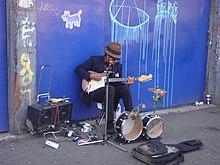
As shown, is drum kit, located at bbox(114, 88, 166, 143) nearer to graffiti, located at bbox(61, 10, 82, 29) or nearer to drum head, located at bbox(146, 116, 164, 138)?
drum head, located at bbox(146, 116, 164, 138)

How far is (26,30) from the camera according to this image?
197 inches

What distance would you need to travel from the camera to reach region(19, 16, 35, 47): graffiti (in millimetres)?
4969

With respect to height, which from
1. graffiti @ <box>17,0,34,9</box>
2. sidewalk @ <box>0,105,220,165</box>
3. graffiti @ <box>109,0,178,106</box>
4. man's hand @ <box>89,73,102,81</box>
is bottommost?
sidewalk @ <box>0,105,220,165</box>

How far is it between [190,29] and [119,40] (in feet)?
6.18

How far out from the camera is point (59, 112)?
5.23m

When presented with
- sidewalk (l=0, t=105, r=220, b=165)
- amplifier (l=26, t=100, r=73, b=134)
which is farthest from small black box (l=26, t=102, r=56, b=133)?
sidewalk (l=0, t=105, r=220, b=165)

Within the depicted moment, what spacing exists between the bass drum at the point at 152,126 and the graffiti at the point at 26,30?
1.87m

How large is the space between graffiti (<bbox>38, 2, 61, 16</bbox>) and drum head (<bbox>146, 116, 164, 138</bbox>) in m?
2.02

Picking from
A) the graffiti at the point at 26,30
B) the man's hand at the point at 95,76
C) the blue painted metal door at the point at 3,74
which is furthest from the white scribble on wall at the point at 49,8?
the man's hand at the point at 95,76

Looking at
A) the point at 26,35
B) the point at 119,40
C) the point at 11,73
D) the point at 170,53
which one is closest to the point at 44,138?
the point at 11,73

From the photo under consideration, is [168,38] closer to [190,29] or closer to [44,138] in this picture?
[190,29]

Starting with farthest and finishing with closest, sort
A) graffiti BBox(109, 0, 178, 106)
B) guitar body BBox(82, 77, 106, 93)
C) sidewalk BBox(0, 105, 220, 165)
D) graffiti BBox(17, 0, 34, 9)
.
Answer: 1. graffiti BBox(109, 0, 178, 106)
2. guitar body BBox(82, 77, 106, 93)
3. graffiti BBox(17, 0, 34, 9)
4. sidewalk BBox(0, 105, 220, 165)

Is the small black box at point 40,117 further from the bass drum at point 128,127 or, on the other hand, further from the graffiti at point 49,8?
the graffiti at point 49,8

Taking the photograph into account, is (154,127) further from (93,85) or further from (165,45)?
(165,45)
